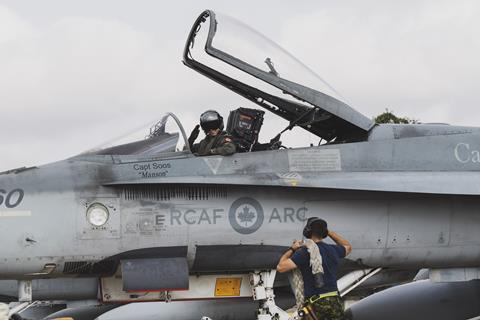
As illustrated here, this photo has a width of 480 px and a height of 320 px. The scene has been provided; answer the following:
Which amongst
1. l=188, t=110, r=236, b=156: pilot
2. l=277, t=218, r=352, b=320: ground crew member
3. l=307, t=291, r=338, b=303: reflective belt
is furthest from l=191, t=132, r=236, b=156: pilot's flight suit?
l=307, t=291, r=338, b=303: reflective belt

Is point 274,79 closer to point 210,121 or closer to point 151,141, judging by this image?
point 210,121

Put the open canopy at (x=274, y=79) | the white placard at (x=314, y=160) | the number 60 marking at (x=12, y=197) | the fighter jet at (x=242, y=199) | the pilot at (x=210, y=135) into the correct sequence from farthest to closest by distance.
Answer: the open canopy at (x=274, y=79) → the pilot at (x=210, y=135) → the white placard at (x=314, y=160) → the fighter jet at (x=242, y=199) → the number 60 marking at (x=12, y=197)

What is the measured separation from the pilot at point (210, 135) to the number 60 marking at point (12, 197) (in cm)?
191

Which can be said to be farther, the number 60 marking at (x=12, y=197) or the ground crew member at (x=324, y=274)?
the number 60 marking at (x=12, y=197)

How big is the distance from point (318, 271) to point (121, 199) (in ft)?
7.58

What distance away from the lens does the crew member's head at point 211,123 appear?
366 inches

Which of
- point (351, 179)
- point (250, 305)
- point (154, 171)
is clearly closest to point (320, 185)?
point (351, 179)

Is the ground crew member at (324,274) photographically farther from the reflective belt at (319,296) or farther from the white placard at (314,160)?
the white placard at (314,160)

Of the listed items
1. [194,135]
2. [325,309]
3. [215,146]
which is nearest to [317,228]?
[325,309]

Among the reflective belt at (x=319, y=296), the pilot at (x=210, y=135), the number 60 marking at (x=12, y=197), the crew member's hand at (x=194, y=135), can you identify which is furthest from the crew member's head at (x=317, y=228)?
the number 60 marking at (x=12, y=197)

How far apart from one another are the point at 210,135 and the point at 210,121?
0.15m

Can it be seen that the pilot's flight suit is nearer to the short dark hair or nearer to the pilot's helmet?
the pilot's helmet

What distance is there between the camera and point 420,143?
9461 millimetres

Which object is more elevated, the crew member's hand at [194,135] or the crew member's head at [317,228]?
the crew member's hand at [194,135]
